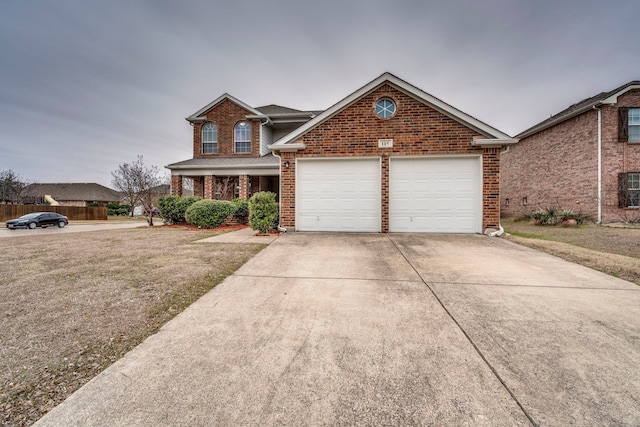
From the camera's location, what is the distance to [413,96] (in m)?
8.13

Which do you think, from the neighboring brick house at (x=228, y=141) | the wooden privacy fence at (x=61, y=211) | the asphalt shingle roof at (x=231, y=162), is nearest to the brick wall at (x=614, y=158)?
the neighboring brick house at (x=228, y=141)

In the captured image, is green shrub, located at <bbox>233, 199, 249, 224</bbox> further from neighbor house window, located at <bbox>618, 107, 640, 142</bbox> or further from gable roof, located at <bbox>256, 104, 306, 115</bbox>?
neighbor house window, located at <bbox>618, 107, 640, 142</bbox>

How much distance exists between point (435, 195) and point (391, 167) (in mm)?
1702

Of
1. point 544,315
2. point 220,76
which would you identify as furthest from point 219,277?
point 220,76

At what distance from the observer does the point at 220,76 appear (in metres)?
16.3

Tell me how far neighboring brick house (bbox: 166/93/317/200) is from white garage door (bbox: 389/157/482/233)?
8734 millimetres

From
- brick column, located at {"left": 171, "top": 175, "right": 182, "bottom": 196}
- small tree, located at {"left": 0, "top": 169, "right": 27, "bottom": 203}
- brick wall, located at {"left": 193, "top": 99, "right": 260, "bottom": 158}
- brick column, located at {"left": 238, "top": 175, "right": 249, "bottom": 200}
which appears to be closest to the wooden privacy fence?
small tree, located at {"left": 0, "top": 169, "right": 27, "bottom": 203}

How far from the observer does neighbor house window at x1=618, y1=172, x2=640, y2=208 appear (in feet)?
39.7

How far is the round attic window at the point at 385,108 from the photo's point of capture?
827cm

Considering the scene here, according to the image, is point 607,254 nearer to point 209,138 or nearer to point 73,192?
point 209,138

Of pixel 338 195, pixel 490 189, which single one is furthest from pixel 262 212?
pixel 490 189

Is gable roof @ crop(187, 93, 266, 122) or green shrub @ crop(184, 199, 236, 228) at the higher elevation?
gable roof @ crop(187, 93, 266, 122)

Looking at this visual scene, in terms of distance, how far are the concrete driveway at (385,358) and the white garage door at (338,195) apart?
4555 millimetres

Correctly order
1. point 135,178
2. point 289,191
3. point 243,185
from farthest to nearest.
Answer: point 135,178, point 243,185, point 289,191
